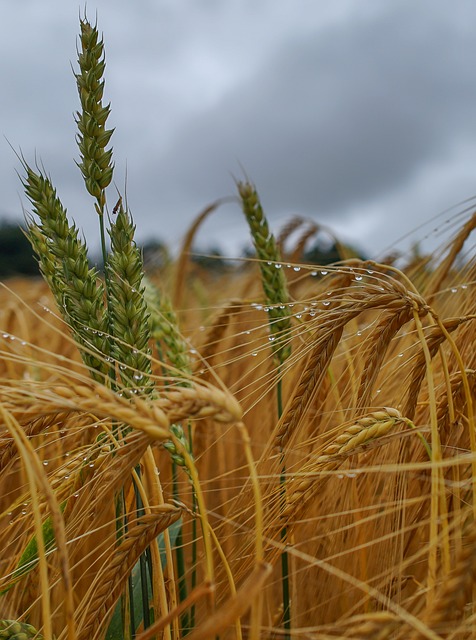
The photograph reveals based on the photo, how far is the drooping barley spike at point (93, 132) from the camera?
81 centimetres

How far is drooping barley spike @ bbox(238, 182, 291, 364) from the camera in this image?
132cm

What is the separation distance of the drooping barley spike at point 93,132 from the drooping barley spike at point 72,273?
0.05 metres

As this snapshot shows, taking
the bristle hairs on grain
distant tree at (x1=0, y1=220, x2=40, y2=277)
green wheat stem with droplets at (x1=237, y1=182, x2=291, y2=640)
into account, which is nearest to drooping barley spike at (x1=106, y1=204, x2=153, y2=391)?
the bristle hairs on grain

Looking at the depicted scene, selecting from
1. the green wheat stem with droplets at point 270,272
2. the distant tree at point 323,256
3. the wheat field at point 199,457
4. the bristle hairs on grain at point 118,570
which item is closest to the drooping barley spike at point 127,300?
the wheat field at point 199,457

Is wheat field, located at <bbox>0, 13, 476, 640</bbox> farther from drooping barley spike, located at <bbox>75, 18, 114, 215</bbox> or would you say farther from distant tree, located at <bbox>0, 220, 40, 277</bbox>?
distant tree, located at <bbox>0, 220, 40, 277</bbox>

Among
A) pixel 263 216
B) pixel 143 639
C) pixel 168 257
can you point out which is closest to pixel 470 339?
pixel 263 216

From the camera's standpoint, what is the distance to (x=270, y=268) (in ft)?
4.41

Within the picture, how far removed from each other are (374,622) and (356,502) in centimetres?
48

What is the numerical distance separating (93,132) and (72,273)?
0.60 feet

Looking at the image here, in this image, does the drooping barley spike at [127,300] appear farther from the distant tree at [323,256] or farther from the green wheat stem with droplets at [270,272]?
the distant tree at [323,256]

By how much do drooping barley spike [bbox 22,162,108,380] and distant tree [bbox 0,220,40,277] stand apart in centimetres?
1594

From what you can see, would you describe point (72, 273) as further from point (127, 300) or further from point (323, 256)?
point (323, 256)

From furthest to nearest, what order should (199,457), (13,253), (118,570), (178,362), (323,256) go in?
(13,253) → (323,256) → (178,362) → (199,457) → (118,570)

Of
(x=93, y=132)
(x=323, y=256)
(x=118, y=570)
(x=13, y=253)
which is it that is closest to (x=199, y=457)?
(x=118, y=570)
